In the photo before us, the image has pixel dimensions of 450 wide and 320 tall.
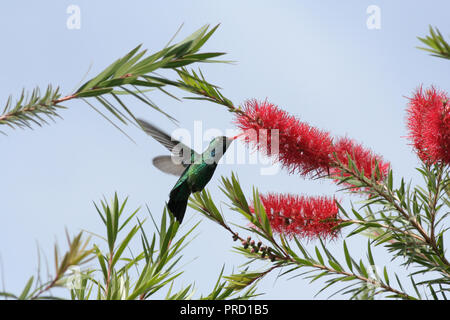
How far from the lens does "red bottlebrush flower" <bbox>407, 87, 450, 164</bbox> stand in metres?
1.03

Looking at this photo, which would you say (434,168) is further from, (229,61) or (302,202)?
(229,61)

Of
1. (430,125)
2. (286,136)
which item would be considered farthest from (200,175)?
(430,125)

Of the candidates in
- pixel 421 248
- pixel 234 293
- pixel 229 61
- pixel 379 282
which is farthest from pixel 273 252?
pixel 229 61

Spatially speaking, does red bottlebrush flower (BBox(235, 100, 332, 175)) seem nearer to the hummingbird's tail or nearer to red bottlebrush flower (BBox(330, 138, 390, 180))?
red bottlebrush flower (BBox(330, 138, 390, 180))

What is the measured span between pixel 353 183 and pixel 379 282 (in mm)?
236

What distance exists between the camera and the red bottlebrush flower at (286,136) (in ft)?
3.65

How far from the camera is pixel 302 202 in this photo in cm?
110

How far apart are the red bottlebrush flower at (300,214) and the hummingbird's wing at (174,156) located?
47 centimetres

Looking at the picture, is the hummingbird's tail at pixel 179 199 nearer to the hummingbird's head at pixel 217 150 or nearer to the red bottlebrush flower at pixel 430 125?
the hummingbird's head at pixel 217 150

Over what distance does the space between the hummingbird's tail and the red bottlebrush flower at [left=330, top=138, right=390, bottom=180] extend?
1.45 ft

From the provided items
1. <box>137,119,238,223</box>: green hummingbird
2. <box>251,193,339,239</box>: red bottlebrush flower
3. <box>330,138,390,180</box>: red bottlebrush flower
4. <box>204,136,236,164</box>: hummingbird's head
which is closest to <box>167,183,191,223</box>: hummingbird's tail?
<box>137,119,238,223</box>: green hummingbird

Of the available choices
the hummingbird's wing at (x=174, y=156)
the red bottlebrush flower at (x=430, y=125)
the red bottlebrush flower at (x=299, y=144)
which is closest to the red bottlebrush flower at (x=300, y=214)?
the red bottlebrush flower at (x=299, y=144)

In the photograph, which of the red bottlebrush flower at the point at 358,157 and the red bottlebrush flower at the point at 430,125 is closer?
the red bottlebrush flower at the point at 430,125
